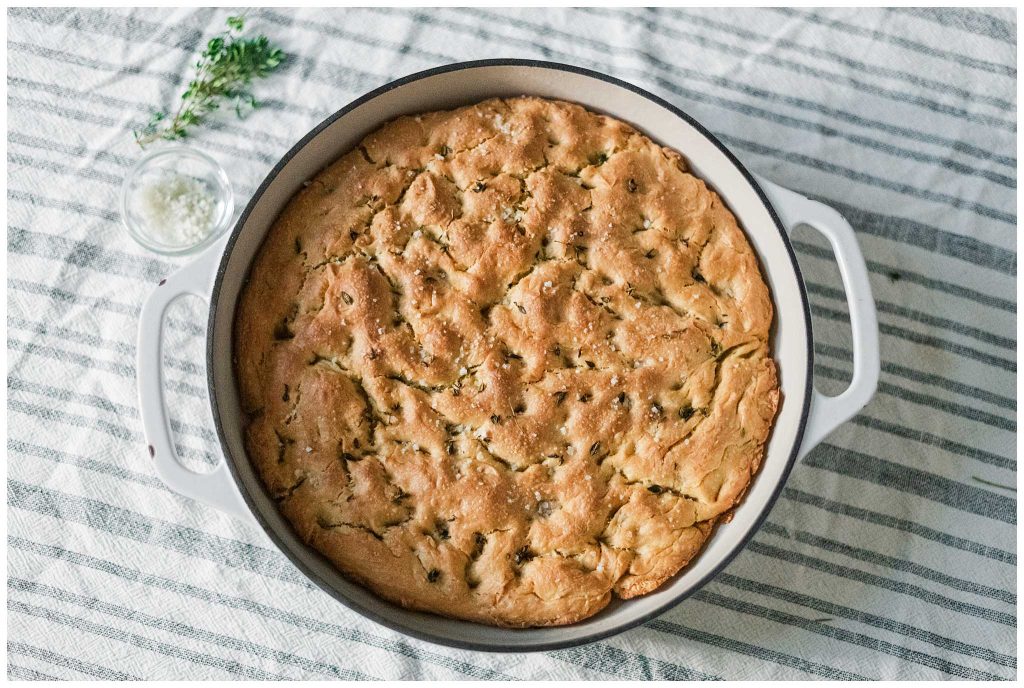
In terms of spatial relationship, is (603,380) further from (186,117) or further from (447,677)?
(186,117)

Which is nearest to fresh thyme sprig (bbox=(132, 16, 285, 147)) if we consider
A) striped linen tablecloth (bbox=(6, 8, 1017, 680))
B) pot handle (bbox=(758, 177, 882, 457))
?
striped linen tablecloth (bbox=(6, 8, 1017, 680))

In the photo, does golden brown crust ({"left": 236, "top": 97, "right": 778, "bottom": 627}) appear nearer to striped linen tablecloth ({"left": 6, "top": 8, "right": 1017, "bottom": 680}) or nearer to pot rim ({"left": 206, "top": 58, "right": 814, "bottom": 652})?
pot rim ({"left": 206, "top": 58, "right": 814, "bottom": 652})

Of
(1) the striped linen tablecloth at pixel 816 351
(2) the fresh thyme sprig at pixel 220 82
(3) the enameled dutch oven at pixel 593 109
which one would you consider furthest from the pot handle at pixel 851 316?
(2) the fresh thyme sprig at pixel 220 82

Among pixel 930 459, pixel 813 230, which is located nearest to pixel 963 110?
pixel 813 230

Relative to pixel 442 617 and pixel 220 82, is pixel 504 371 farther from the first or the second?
pixel 220 82

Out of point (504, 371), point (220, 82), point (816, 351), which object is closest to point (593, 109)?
A: point (504, 371)

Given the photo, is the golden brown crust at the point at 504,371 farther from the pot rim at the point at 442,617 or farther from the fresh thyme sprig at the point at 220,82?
the fresh thyme sprig at the point at 220,82
